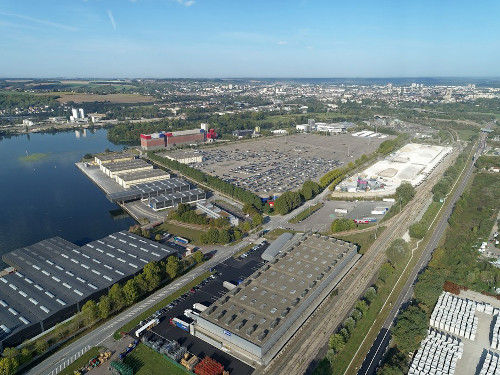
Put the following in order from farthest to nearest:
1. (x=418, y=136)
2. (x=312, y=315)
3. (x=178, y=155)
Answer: (x=418, y=136) → (x=178, y=155) → (x=312, y=315)

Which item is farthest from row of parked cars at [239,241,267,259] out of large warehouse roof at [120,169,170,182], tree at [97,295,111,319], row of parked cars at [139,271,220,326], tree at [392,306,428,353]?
large warehouse roof at [120,169,170,182]

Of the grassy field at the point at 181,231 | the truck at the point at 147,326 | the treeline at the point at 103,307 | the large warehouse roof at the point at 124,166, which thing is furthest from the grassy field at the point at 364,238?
the large warehouse roof at the point at 124,166

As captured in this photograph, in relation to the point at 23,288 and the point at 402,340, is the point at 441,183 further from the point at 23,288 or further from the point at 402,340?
the point at 23,288

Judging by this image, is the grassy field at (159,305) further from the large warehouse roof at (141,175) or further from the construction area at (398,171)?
the construction area at (398,171)

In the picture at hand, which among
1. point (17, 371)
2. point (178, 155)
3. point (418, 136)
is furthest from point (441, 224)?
point (418, 136)

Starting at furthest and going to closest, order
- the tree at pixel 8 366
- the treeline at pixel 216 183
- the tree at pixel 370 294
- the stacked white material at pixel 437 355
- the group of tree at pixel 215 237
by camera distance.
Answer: the treeline at pixel 216 183 → the group of tree at pixel 215 237 → the tree at pixel 370 294 → the stacked white material at pixel 437 355 → the tree at pixel 8 366

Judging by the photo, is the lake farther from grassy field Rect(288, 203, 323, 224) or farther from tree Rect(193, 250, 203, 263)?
grassy field Rect(288, 203, 323, 224)
